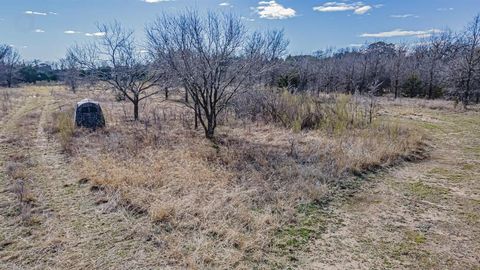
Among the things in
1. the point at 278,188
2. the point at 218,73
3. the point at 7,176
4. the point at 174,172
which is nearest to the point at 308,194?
the point at 278,188

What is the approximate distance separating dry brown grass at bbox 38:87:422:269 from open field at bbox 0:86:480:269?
0.03 m

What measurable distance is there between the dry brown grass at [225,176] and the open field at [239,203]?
0.03 metres

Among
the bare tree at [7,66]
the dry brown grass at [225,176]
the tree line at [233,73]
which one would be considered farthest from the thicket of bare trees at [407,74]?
the bare tree at [7,66]

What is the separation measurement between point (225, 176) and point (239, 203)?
4.03 ft

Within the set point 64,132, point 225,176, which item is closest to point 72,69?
point 64,132

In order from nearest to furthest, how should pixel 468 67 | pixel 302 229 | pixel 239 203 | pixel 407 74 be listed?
pixel 302 229 → pixel 239 203 → pixel 468 67 → pixel 407 74

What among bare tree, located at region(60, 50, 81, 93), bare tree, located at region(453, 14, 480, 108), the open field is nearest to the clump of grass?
the open field

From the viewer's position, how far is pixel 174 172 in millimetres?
6047

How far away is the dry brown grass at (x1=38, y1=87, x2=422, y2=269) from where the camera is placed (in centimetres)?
380

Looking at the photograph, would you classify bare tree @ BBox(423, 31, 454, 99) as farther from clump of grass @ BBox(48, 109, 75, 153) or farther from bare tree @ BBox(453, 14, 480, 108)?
clump of grass @ BBox(48, 109, 75, 153)

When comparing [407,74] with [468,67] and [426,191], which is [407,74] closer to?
[468,67]

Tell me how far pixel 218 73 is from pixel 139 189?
4782 millimetres

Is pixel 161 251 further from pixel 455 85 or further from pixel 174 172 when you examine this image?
pixel 455 85

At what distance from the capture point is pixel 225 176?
5.96m
